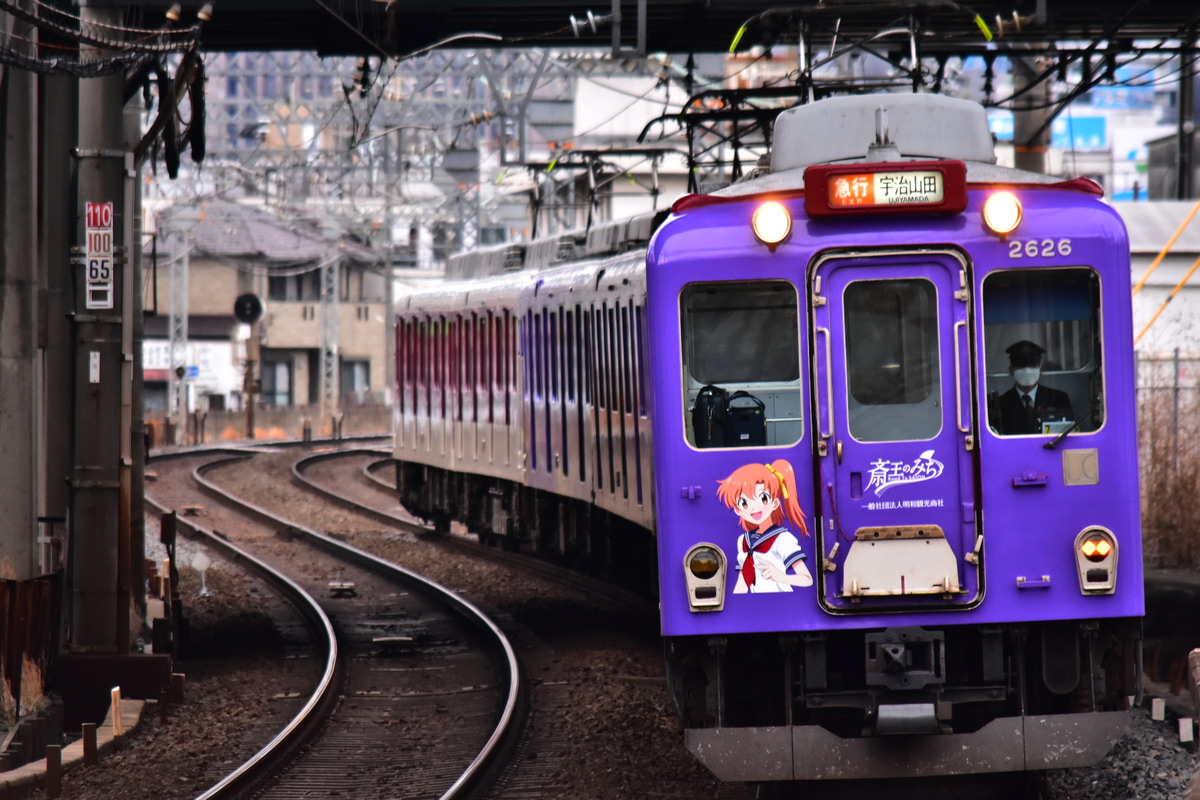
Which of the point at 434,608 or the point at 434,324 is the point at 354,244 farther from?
the point at 434,608

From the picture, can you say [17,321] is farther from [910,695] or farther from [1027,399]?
[1027,399]

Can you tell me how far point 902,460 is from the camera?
7.57 metres

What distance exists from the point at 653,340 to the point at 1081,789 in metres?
3.06

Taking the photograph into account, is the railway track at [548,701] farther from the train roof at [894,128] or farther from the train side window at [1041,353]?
the train roof at [894,128]

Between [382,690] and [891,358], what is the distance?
5.96 meters

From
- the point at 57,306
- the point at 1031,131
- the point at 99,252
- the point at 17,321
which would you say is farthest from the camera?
the point at 1031,131

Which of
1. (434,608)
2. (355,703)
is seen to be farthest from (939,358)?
(434,608)

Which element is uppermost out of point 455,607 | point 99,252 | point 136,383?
point 99,252

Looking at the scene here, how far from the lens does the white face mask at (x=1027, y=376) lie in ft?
25.0

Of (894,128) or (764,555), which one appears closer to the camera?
(764,555)

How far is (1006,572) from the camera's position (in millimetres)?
7586

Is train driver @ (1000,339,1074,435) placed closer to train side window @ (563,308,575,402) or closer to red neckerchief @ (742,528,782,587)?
red neckerchief @ (742,528,782,587)

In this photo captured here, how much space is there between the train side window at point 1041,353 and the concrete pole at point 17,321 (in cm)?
667

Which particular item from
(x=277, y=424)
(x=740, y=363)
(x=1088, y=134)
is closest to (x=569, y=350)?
(x=740, y=363)
